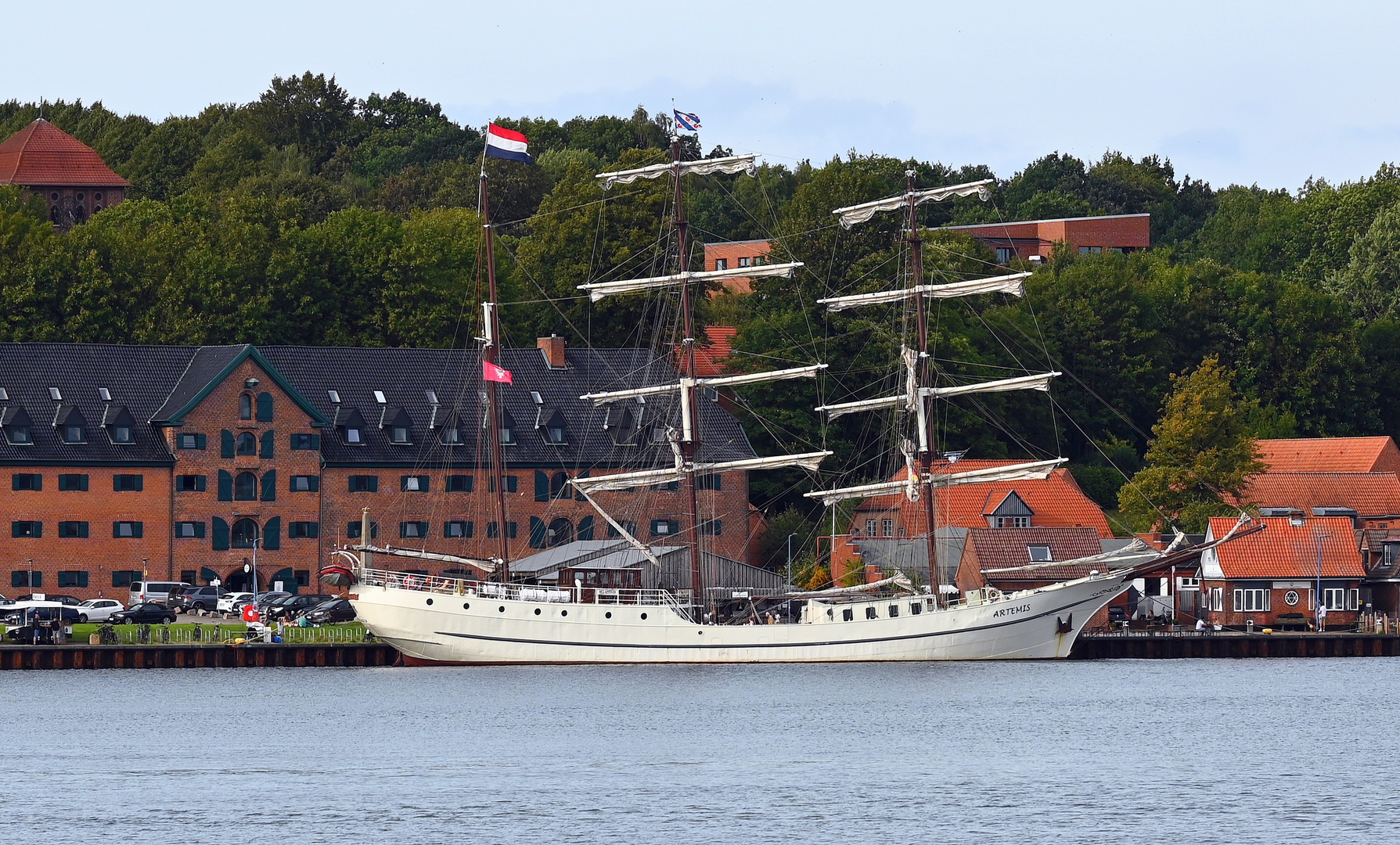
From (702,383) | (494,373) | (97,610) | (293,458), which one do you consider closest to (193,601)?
(97,610)

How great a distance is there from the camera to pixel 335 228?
136 m

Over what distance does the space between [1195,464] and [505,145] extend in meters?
40.4

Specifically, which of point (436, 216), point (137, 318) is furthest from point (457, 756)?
point (436, 216)

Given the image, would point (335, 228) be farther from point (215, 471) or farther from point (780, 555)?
point (780, 555)

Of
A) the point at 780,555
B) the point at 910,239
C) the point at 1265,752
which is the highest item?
the point at 910,239

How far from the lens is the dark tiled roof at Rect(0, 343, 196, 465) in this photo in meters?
116

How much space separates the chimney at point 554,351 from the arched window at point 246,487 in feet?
52.0

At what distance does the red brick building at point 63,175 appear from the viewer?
170 metres

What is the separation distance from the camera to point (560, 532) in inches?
4835

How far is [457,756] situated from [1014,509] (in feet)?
165

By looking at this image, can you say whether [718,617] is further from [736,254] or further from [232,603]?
[736,254]

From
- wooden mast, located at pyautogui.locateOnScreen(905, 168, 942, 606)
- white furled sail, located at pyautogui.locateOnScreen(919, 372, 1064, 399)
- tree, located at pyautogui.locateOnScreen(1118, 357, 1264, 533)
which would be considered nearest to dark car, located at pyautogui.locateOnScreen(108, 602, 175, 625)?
wooden mast, located at pyautogui.locateOnScreen(905, 168, 942, 606)

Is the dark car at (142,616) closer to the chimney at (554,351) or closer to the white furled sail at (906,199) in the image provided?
the chimney at (554,351)

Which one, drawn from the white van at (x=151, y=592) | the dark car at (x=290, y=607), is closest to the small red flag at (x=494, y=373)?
the dark car at (x=290, y=607)
